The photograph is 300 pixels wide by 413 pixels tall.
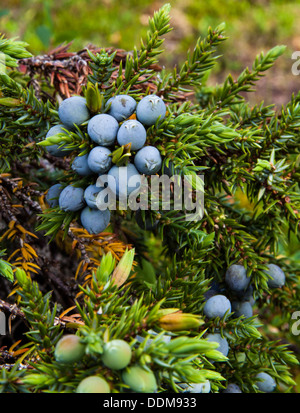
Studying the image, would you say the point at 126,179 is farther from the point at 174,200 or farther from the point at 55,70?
the point at 55,70

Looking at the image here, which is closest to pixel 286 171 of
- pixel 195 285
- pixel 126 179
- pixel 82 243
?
pixel 195 285

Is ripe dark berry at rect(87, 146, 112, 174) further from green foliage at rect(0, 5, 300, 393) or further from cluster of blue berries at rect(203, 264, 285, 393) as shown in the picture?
cluster of blue berries at rect(203, 264, 285, 393)

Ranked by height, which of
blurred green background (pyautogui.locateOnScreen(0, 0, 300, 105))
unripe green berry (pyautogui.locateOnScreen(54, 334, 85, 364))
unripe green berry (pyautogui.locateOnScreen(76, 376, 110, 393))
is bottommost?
unripe green berry (pyautogui.locateOnScreen(76, 376, 110, 393))

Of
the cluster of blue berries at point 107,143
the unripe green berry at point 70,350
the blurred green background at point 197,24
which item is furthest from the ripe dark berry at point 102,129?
the blurred green background at point 197,24

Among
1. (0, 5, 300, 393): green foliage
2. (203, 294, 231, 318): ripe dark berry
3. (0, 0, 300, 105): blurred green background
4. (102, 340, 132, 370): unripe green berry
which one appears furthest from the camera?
(0, 0, 300, 105): blurred green background

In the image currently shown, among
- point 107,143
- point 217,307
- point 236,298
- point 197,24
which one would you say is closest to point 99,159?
point 107,143

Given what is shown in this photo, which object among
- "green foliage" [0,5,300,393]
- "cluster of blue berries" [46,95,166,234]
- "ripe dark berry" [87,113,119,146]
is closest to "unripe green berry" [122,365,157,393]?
"green foliage" [0,5,300,393]

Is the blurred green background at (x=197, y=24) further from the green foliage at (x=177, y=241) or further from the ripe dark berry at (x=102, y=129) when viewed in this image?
the ripe dark berry at (x=102, y=129)
